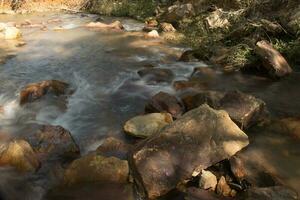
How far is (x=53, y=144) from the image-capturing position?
530 cm

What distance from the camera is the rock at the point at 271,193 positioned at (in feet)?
12.7

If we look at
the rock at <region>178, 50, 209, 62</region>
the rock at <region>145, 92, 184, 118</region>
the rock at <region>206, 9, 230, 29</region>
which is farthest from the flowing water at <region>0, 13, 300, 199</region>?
the rock at <region>206, 9, 230, 29</region>

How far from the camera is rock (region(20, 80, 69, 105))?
713cm

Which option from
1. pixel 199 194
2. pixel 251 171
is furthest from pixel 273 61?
pixel 199 194

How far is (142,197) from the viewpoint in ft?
13.8

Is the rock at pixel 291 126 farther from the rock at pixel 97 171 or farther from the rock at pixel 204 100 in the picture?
the rock at pixel 97 171

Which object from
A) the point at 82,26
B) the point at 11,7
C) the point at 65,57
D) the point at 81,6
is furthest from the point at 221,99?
the point at 11,7

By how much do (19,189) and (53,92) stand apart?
315cm

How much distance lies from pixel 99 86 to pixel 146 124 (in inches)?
97.9

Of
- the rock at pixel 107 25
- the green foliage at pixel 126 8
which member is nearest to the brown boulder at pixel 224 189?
the rock at pixel 107 25

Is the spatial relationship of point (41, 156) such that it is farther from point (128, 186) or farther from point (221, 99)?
point (221, 99)

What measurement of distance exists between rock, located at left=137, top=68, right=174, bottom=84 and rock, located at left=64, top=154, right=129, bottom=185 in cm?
354

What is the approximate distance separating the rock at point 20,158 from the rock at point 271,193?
2.55 meters

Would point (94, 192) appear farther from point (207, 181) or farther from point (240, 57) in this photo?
point (240, 57)
